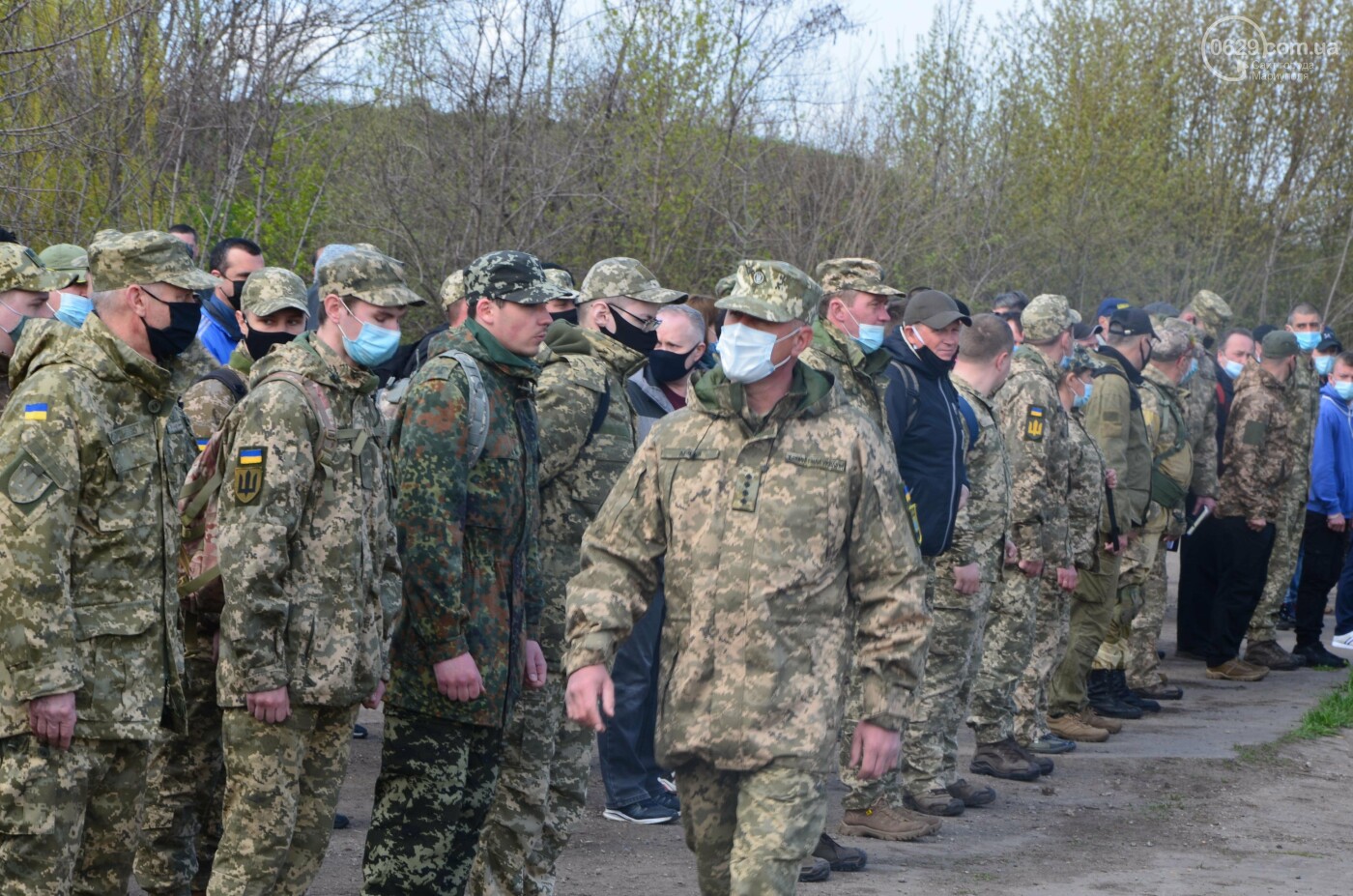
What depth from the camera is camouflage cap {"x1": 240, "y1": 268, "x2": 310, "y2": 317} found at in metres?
5.79

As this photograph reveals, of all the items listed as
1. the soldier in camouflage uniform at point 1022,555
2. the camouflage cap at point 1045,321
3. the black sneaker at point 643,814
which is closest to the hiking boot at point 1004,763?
the soldier in camouflage uniform at point 1022,555

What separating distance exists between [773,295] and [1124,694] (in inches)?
288

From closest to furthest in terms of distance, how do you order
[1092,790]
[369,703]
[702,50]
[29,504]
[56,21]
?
[29,504], [369,703], [1092,790], [56,21], [702,50]

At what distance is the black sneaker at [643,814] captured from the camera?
25.4 ft

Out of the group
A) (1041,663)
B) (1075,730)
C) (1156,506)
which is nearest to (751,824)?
(1041,663)

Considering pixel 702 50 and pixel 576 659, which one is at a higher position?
pixel 702 50

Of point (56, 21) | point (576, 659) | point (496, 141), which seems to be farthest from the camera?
point (496, 141)

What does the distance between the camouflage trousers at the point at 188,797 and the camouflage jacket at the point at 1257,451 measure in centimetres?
926

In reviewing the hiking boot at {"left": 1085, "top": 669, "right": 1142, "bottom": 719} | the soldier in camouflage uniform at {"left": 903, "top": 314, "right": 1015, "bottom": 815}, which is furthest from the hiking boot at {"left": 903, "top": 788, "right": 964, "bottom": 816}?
the hiking boot at {"left": 1085, "top": 669, "right": 1142, "bottom": 719}

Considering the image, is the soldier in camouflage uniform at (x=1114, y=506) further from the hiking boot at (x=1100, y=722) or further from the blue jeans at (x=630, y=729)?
the blue jeans at (x=630, y=729)

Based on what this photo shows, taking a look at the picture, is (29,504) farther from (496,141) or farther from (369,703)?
(496,141)

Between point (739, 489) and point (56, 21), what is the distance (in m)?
6.88

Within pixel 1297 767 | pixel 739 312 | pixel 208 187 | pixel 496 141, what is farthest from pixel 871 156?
pixel 739 312

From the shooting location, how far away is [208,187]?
12.3 metres
